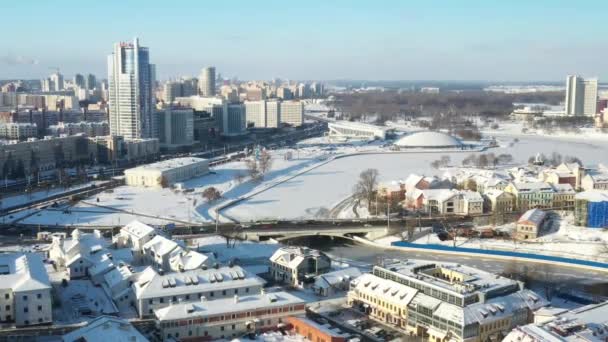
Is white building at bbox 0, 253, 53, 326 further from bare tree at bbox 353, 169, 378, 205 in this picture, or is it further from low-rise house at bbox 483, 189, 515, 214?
low-rise house at bbox 483, 189, 515, 214

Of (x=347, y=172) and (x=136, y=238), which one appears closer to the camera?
(x=136, y=238)

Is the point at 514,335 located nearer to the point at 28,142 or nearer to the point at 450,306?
the point at 450,306

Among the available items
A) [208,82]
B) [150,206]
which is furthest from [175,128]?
[208,82]

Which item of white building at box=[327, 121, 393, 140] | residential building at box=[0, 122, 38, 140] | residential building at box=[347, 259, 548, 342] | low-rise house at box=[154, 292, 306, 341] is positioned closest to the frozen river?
white building at box=[327, 121, 393, 140]

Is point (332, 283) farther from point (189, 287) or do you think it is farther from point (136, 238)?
point (136, 238)

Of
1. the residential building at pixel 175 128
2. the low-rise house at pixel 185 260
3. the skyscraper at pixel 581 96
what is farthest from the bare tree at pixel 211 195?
the skyscraper at pixel 581 96

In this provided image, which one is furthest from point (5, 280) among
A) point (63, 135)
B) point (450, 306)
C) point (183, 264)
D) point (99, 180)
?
point (63, 135)
